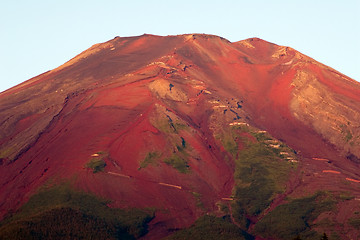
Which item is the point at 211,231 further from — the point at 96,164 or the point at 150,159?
the point at 96,164

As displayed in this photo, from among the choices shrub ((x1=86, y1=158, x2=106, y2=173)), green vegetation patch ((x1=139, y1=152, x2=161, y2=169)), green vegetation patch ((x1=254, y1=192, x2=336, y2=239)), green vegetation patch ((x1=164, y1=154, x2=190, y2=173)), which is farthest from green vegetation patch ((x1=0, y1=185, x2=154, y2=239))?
green vegetation patch ((x1=254, y1=192, x2=336, y2=239))

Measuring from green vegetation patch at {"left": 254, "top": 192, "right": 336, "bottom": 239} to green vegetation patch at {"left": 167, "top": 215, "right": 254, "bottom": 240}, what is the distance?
533 cm

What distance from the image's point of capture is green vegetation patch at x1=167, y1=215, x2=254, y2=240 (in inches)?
5431

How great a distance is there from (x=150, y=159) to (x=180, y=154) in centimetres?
847

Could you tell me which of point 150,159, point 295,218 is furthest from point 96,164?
point 295,218

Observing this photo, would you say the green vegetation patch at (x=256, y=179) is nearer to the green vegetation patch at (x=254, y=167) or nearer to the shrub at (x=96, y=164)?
the green vegetation patch at (x=254, y=167)

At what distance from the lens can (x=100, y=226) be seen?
13450cm

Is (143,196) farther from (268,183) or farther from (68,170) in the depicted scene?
(268,183)

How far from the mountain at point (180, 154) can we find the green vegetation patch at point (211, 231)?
369mm

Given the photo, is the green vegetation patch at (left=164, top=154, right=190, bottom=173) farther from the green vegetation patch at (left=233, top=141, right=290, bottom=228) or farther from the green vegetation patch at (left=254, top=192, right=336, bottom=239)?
the green vegetation patch at (left=254, top=192, right=336, bottom=239)

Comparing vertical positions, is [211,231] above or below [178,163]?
below

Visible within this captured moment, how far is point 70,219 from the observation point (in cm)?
13438

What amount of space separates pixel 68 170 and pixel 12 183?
43.6 feet

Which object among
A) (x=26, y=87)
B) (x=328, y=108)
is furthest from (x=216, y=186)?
(x=26, y=87)
